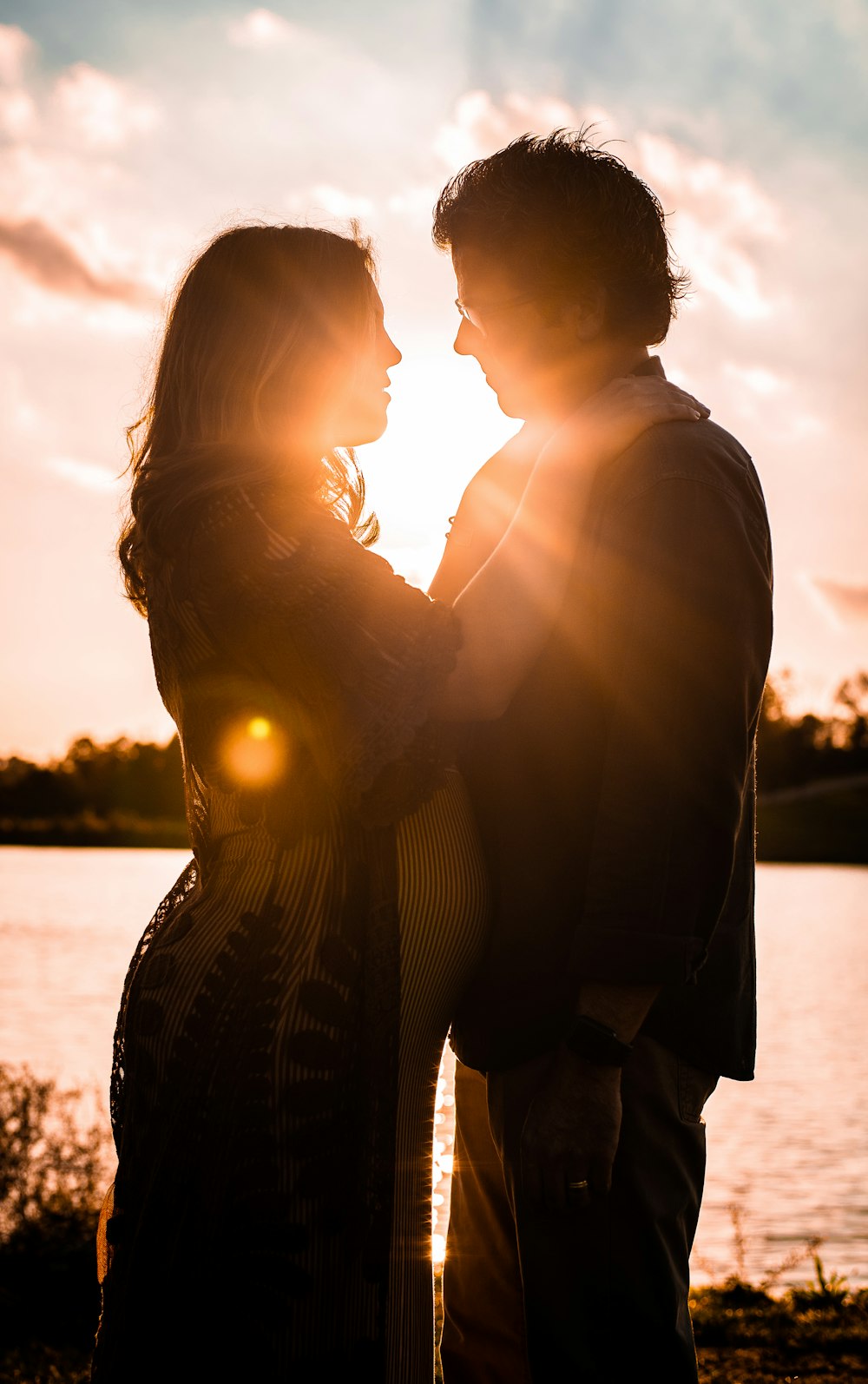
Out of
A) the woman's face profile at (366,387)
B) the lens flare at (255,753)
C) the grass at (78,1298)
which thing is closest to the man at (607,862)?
the woman's face profile at (366,387)

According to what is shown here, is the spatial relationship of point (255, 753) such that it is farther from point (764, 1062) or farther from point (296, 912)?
point (764, 1062)

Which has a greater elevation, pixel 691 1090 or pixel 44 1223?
pixel 691 1090

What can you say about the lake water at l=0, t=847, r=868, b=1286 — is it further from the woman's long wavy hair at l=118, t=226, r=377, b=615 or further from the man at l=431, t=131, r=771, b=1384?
the woman's long wavy hair at l=118, t=226, r=377, b=615

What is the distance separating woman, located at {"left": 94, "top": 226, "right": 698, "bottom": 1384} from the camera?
65.2 inches

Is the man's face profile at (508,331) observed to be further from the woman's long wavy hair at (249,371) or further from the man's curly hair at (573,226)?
the woman's long wavy hair at (249,371)

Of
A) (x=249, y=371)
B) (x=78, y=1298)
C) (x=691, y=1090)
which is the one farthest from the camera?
(x=78, y=1298)

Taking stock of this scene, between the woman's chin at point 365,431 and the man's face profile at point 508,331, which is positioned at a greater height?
the man's face profile at point 508,331

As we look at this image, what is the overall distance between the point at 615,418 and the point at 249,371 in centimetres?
62

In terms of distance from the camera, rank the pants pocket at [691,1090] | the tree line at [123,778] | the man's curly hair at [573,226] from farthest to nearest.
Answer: the tree line at [123,778] → the man's curly hair at [573,226] → the pants pocket at [691,1090]

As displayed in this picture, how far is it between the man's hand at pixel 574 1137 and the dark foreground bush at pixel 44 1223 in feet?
13.1

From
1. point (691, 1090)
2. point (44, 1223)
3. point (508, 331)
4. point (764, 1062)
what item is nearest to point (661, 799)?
point (691, 1090)

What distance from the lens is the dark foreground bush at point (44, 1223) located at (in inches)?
205

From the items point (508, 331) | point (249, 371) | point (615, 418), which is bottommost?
point (615, 418)

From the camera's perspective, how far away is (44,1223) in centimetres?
602
